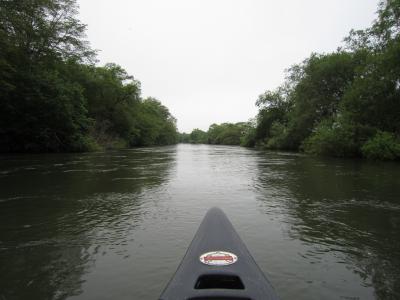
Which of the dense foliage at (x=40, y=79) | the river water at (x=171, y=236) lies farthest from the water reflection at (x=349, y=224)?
the dense foliage at (x=40, y=79)

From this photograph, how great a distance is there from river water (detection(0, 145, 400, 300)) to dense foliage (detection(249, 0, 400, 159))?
17529 mm

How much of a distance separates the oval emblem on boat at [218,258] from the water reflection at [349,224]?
1.44m

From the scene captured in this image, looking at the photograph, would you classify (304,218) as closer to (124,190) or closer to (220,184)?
(220,184)

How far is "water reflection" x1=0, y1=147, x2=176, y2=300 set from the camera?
3.84 metres

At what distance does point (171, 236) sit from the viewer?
5555mm

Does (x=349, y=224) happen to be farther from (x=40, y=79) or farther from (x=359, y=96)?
(x=40, y=79)

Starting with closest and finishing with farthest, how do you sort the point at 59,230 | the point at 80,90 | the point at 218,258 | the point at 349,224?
the point at 218,258
the point at 59,230
the point at 349,224
the point at 80,90

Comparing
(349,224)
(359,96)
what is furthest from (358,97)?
(349,224)

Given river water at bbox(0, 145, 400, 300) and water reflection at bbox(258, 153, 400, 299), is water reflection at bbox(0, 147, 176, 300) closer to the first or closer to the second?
river water at bbox(0, 145, 400, 300)

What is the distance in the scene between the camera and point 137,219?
6688mm

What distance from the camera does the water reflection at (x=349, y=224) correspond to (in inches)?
167

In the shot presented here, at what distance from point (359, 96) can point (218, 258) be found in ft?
92.1

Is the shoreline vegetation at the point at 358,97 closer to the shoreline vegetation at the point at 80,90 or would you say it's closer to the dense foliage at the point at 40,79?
the shoreline vegetation at the point at 80,90

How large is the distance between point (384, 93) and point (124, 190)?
80.5 ft
